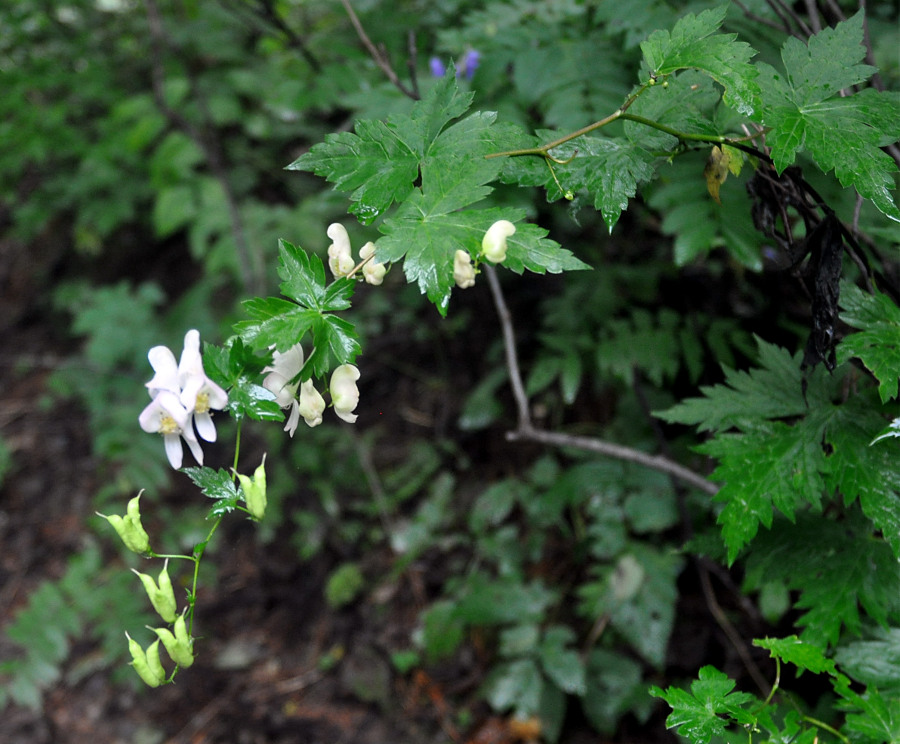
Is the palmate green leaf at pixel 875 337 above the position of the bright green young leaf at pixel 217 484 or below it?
below

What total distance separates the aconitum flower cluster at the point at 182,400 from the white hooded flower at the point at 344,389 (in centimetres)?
19

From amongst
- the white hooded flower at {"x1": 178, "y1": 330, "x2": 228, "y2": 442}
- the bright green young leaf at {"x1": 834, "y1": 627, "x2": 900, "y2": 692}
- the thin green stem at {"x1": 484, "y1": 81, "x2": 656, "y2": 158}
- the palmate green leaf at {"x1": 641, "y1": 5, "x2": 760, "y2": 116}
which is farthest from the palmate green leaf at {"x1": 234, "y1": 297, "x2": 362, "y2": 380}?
the bright green young leaf at {"x1": 834, "y1": 627, "x2": 900, "y2": 692}

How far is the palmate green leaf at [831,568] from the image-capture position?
1.21 meters

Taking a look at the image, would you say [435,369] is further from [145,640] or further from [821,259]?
[821,259]

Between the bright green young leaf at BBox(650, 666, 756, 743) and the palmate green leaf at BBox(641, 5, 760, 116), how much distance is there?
0.92 m

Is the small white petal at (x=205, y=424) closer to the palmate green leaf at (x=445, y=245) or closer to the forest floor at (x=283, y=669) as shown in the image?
the palmate green leaf at (x=445, y=245)

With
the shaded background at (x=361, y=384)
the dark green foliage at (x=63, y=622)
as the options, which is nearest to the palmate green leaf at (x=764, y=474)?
the shaded background at (x=361, y=384)

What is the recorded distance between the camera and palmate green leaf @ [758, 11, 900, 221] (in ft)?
3.19

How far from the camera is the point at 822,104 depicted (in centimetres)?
104

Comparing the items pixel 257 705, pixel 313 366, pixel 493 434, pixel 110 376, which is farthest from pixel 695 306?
pixel 110 376

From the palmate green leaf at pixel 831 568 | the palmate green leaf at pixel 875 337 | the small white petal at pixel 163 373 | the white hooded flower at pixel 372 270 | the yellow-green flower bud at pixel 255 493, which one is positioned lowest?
the palmate green leaf at pixel 831 568

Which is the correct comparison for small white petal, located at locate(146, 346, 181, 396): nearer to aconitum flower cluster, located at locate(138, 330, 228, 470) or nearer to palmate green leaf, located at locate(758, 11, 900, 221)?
aconitum flower cluster, located at locate(138, 330, 228, 470)

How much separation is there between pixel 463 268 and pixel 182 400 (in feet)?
1.73

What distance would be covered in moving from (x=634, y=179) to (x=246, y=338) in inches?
27.9
